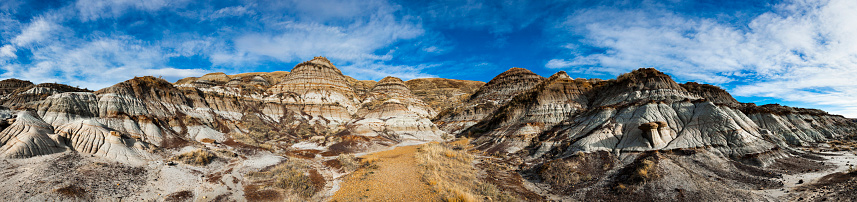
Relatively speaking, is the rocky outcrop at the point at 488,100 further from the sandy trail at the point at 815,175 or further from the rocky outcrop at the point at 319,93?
the sandy trail at the point at 815,175

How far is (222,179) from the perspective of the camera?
46.0 ft

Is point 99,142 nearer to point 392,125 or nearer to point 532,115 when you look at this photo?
point 392,125

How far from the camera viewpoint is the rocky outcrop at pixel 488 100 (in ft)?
163

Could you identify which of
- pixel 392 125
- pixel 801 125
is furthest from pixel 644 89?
pixel 392 125

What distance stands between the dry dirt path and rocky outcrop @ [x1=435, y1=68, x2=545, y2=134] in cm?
3007

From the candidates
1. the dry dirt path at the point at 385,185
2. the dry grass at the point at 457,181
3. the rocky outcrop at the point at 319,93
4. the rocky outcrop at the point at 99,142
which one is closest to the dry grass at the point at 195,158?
the rocky outcrop at the point at 99,142

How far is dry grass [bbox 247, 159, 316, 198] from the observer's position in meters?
12.6

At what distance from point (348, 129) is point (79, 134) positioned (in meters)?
23.7

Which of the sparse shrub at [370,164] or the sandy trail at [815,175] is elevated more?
the sandy trail at [815,175]

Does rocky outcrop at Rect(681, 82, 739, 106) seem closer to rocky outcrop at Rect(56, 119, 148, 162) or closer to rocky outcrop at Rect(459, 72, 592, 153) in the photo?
rocky outcrop at Rect(459, 72, 592, 153)

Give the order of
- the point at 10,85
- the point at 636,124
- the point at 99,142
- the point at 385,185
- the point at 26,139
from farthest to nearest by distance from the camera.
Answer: the point at 10,85
the point at 636,124
the point at 99,142
the point at 385,185
the point at 26,139

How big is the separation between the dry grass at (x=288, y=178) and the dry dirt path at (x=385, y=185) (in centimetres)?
150

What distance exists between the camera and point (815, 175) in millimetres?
10984

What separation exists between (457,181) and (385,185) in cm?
382
